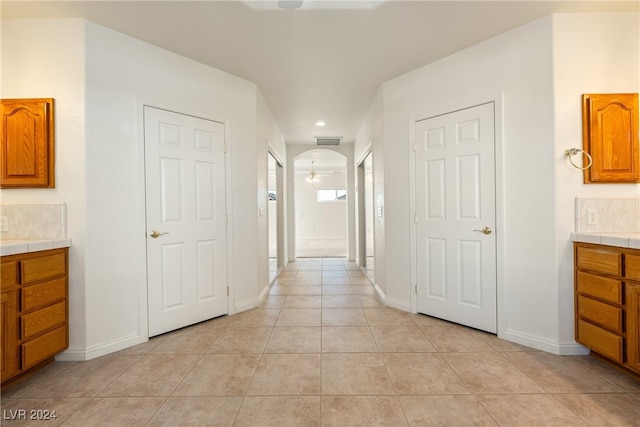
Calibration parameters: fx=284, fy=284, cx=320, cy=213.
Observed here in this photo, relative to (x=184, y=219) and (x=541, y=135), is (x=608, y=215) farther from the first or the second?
(x=184, y=219)

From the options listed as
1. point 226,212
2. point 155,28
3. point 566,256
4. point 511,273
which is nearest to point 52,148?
point 155,28

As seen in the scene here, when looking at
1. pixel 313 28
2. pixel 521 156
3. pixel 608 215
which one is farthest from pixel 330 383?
pixel 313 28

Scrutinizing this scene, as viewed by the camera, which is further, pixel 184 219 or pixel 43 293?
pixel 184 219

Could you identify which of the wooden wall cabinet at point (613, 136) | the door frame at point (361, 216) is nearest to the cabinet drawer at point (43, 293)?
the wooden wall cabinet at point (613, 136)

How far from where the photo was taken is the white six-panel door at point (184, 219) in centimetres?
255

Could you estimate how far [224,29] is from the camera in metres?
2.33

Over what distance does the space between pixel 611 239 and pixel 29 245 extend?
379cm

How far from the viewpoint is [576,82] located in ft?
7.16

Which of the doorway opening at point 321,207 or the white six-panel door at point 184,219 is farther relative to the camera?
the doorway opening at point 321,207

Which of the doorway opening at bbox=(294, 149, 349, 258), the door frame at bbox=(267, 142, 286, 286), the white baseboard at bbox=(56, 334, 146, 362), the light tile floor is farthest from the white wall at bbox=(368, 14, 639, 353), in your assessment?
the doorway opening at bbox=(294, 149, 349, 258)

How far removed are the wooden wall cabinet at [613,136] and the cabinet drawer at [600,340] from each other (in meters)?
1.08

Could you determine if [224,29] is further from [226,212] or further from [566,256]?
[566,256]

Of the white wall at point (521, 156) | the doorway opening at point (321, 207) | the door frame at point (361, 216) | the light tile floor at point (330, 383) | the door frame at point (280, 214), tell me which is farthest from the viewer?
the doorway opening at point (321, 207)

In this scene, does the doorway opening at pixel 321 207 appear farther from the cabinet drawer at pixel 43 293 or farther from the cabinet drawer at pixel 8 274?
the cabinet drawer at pixel 8 274
